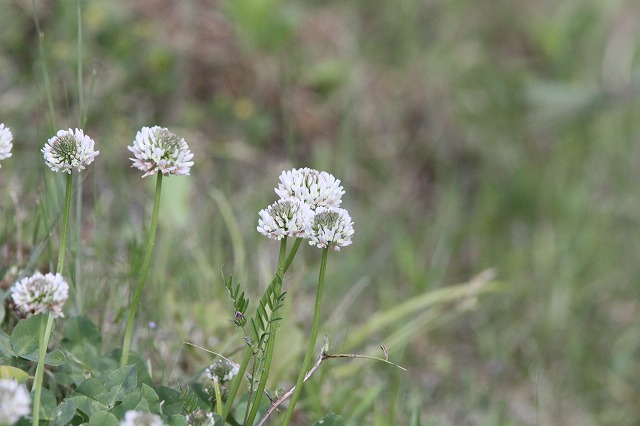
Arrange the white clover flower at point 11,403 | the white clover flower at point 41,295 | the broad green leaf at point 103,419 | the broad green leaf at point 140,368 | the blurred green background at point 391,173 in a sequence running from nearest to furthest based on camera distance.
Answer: the white clover flower at point 11,403, the white clover flower at point 41,295, the broad green leaf at point 103,419, the broad green leaf at point 140,368, the blurred green background at point 391,173

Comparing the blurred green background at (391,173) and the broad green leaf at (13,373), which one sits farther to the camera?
the blurred green background at (391,173)

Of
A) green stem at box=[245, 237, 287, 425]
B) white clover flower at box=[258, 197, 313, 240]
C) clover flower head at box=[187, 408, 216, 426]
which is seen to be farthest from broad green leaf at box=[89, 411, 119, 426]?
white clover flower at box=[258, 197, 313, 240]

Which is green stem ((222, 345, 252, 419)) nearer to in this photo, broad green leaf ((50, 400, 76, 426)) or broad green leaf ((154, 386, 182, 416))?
broad green leaf ((154, 386, 182, 416))

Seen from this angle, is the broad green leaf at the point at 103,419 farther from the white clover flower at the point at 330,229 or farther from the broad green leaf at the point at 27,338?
the white clover flower at the point at 330,229

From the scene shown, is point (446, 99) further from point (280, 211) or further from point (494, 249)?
point (280, 211)

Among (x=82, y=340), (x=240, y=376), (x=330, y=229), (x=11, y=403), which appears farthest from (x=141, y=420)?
(x=82, y=340)

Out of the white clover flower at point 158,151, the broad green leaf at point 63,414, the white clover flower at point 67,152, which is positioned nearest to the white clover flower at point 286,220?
the white clover flower at point 158,151
